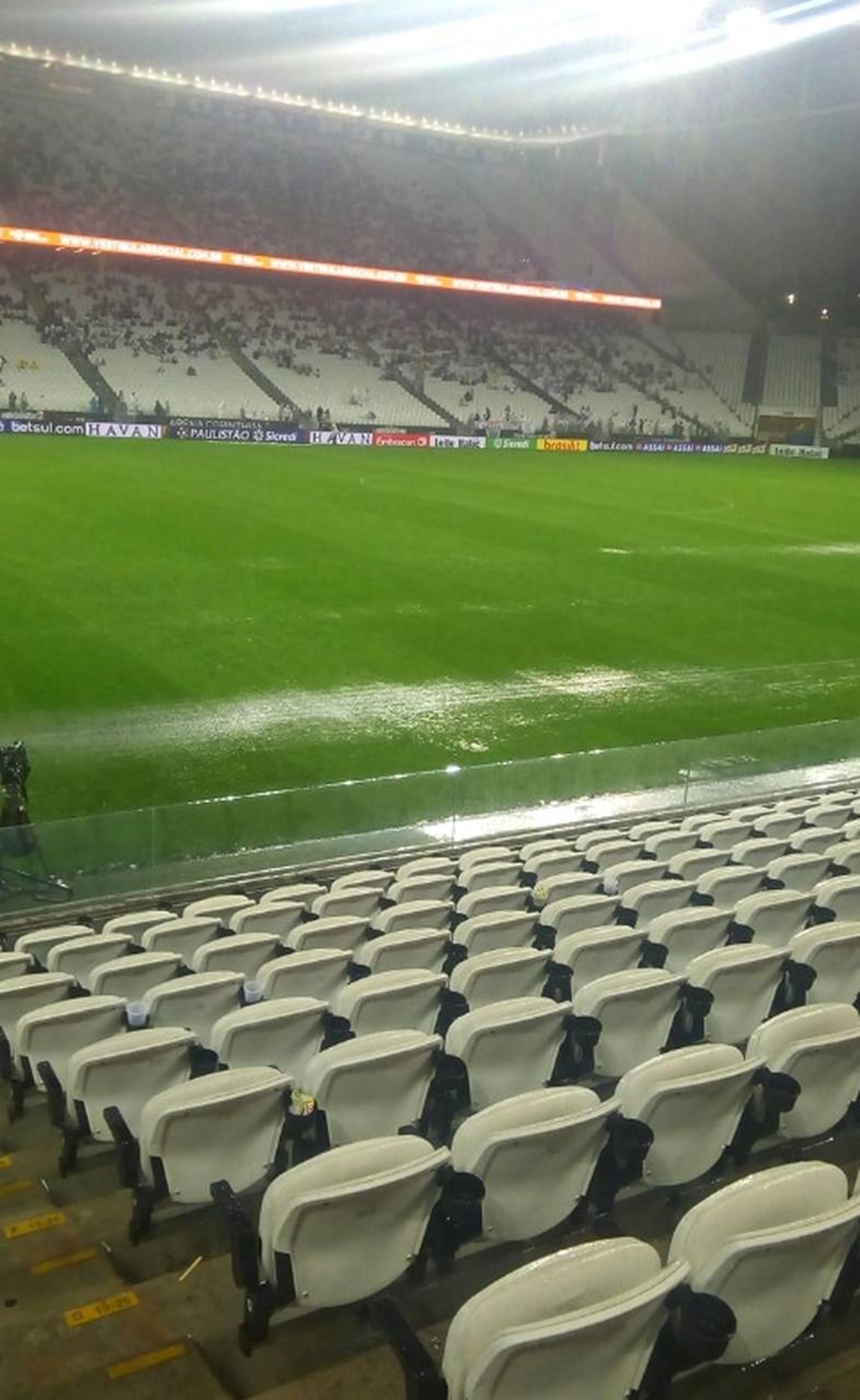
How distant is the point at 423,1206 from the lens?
11.4 ft

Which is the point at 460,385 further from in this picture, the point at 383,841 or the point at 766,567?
the point at 383,841

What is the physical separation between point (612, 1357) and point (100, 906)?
702 cm

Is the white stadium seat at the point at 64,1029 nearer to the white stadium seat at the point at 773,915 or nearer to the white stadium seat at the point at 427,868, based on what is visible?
the white stadium seat at the point at 773,915

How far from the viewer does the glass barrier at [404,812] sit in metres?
9.17

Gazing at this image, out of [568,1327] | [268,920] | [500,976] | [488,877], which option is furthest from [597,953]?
[568,1327]

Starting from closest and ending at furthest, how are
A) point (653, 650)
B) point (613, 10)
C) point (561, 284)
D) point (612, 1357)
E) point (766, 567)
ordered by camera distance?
1. point (612, 1357)
2. point (653, 650)
3. point (766, 567)
4. point (613, 10)
5. point (561, 284)

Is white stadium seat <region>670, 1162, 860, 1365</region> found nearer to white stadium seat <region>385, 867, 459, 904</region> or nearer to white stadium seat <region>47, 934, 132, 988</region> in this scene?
white stadium seat <region>47, 934, 132, 988</region>

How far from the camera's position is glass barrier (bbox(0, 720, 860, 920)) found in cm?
917

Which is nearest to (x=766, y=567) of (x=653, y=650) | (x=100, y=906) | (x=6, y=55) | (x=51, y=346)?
(x=653, y=650)

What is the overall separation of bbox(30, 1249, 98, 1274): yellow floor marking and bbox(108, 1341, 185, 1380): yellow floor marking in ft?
2.13

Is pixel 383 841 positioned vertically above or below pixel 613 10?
below

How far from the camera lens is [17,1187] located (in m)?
4.66

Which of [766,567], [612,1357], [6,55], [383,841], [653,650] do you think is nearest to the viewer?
[612,1357]

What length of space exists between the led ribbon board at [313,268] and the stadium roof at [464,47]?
860 centimetres
